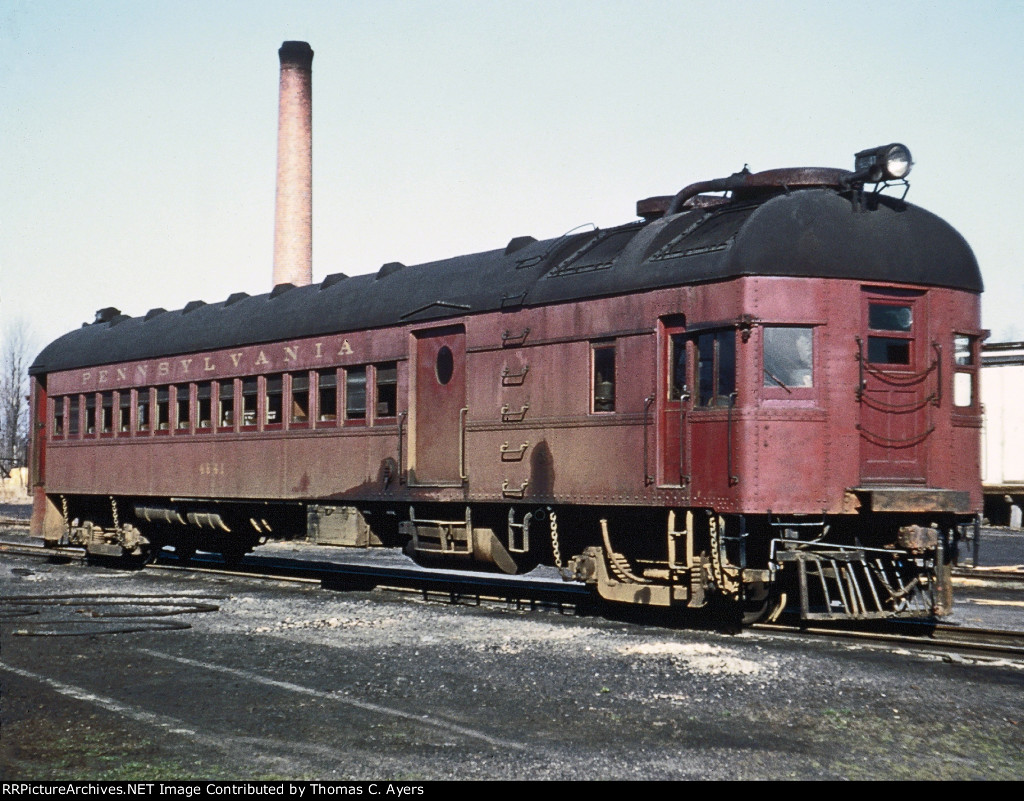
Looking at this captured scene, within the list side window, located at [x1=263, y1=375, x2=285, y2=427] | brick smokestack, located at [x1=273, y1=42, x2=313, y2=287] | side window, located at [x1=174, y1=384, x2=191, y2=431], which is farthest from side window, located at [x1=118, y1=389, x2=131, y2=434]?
brick smokestack, located at [x1=273, y1=42, x2=313, y2=287]

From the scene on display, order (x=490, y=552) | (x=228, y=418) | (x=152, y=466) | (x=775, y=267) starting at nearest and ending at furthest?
(x=775, y=267) → (x=490, y=552) → (x=228, y=418) → (x=152, y=466)

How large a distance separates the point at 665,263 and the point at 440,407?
154 inches

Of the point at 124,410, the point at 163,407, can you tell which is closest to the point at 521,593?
the point at 163,407

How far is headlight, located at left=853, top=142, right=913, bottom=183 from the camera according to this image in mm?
12000

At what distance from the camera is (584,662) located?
10.2 metres

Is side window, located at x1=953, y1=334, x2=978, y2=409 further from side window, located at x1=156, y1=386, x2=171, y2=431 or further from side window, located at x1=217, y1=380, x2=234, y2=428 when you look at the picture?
side window, located at x1=156, y1=386, x2=171, y2=431

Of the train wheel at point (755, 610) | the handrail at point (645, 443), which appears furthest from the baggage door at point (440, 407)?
the train wheel at point (755, 610)

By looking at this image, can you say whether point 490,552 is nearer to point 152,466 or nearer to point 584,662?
point 584,662

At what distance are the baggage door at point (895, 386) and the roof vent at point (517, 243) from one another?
4.70 meters

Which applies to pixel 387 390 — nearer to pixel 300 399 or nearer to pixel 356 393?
pixel 356 393

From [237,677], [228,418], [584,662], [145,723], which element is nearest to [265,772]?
[145,723]

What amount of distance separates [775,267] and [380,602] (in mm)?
6517

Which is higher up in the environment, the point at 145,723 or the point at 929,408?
the point at 929,408

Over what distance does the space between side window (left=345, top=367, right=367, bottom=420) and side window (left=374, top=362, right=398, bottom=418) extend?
0.26 meters
